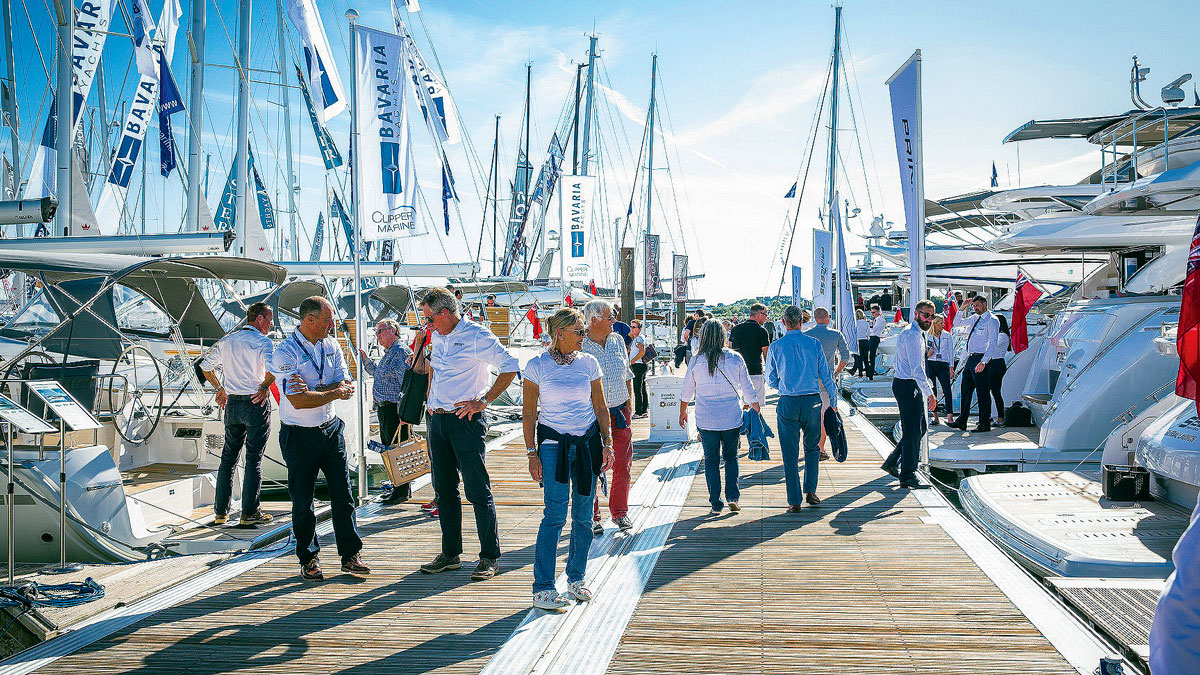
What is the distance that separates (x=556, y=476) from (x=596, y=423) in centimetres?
39

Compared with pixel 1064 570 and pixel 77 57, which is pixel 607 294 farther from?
pixel 1064 570

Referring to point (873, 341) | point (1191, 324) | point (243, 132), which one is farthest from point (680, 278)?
point (1191, 324)

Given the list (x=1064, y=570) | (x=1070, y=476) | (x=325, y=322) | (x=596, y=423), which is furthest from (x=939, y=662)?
(x=1070, y=476)

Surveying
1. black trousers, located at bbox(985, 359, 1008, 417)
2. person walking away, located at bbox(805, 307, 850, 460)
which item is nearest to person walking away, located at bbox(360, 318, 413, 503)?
person walking away, located at bbox(805, 307, 850, 460)

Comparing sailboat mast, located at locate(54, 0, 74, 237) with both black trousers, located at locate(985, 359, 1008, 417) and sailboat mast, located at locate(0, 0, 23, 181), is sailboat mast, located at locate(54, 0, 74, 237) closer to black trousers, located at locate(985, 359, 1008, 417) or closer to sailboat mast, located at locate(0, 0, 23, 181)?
sailboat mast, located at locate(0, 0, 23, 181)

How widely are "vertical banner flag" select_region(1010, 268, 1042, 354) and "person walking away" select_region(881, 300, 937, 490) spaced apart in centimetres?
466

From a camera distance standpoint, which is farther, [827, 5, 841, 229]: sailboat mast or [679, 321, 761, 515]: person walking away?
[827, 5, 841, 229]: sailboat mast

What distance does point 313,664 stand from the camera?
410 cm

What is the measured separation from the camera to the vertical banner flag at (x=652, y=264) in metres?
19.6

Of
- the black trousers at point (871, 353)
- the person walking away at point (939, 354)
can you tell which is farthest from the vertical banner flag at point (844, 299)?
the black trousers at point (871, 353)

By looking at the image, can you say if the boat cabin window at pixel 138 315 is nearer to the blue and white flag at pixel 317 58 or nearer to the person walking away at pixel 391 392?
the blue and white flag at pixel 317 58

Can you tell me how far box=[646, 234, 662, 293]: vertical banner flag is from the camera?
64.3ft

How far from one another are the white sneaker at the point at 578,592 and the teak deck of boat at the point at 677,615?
0.88 feet

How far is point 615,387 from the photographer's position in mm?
6457
